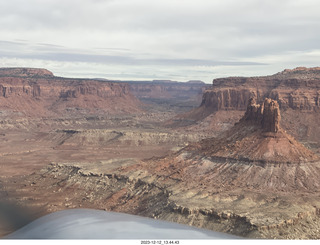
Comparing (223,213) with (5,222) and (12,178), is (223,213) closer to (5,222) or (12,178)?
(5,222)

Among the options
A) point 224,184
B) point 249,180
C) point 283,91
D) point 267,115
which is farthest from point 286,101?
point 224,184

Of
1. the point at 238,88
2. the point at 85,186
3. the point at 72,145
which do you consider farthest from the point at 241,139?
the point at 238,88

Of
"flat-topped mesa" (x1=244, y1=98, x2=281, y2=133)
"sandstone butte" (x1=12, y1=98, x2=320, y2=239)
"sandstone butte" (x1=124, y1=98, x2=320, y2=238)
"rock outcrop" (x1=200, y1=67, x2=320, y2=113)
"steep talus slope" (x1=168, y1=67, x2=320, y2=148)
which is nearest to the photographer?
"sandstone butte" (x1=124, y1=98, x2=320, y2=238)

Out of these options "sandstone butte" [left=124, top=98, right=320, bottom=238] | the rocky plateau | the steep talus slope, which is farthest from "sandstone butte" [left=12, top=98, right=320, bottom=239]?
the steep talus slope

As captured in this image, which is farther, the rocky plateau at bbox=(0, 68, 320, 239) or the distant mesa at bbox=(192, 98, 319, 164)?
the distant mesa at bbox=(192, 98, 319, 164)

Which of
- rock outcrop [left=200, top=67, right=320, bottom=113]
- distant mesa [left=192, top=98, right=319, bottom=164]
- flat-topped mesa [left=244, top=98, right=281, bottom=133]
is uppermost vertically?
rock outcrop [left=200, top=67, right=320, bottom=113]

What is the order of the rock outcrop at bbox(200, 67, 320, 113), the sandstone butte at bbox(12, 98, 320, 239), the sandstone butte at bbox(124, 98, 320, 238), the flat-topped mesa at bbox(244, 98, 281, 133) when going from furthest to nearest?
the rock outcrop at bbox(200, 67, 320, 113) → the flat-topped mesa at bbox(244, 98, 281, 133) → the sandstone butte at bbox(12, 98, 320, 239) → the sandstone butte at bbox(124, 98, 320, 238)

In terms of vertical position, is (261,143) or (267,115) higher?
(267,115)

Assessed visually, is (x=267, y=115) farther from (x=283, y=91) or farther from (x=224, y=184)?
(x=283, y=91)

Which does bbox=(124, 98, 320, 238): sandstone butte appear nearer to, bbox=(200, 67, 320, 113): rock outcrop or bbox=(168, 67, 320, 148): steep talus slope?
bbox=(168, 67, 320, 148): steep talus slope

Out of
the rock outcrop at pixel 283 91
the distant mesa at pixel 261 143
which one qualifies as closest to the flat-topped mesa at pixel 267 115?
the distant mesa at pixel 261 143
